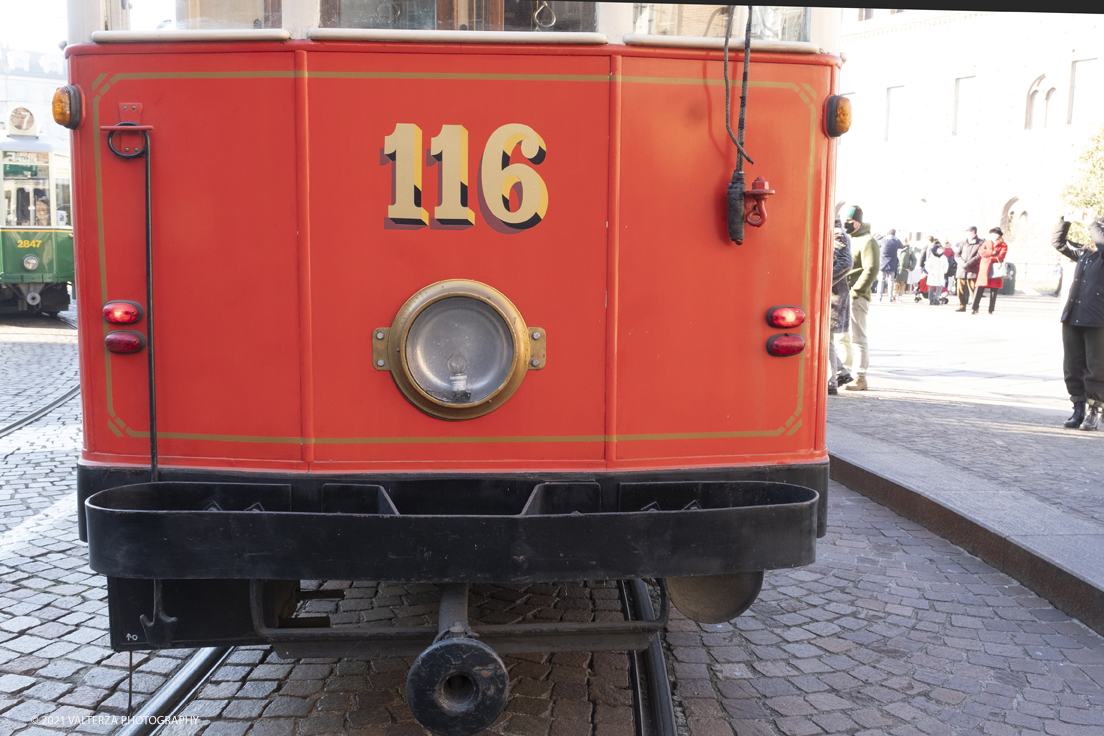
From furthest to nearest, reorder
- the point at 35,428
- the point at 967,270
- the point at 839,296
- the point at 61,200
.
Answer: the point at 967,270 → the point at 61,200 → the point at 839,296 → the point at 35,428

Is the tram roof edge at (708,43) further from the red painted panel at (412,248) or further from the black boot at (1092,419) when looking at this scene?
the black boot at (1092,419)

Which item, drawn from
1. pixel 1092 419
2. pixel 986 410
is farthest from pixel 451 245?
pixel 986 410

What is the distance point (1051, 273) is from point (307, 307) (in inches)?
1317

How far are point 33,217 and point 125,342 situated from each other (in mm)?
16422

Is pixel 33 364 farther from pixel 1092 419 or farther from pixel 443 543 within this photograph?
pixel 1092 419

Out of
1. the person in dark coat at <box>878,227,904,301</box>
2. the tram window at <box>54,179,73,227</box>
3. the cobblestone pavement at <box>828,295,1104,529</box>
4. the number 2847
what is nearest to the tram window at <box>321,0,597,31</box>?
the number 2847

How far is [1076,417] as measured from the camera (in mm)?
8297

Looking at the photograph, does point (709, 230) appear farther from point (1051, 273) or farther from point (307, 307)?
point (1051, 273)

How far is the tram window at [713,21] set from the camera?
299 cm

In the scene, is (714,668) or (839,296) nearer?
(714,668)

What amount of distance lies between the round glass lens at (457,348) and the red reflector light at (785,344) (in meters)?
0.91

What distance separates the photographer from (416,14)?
291 centimetres

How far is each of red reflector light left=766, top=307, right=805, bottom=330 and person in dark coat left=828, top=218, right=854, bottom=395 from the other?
615cm

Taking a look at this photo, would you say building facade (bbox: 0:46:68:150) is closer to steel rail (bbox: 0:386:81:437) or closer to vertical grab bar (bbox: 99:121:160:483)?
steel rail (bbox: 0:386:81:437)
